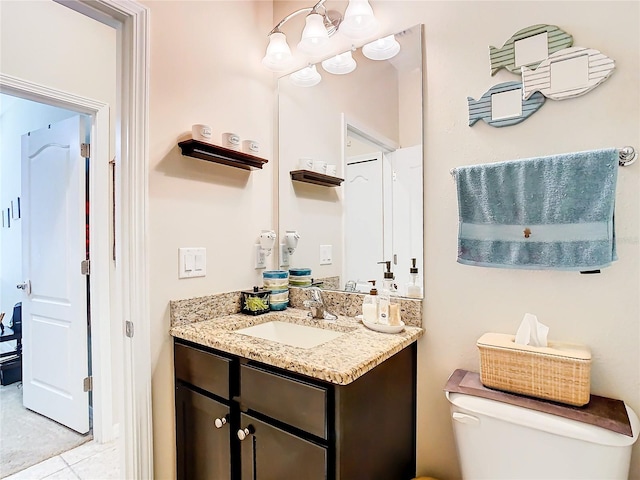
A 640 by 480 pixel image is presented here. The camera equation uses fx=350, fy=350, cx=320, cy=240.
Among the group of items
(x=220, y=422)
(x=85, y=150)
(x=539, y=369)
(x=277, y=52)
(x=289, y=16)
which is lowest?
(x=220, y=422)

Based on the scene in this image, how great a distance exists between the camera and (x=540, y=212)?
1067 mm

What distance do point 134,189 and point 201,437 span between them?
3.19ft

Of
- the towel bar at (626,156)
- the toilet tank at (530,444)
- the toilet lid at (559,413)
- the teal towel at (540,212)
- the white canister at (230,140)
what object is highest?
the white canister at (230,140)

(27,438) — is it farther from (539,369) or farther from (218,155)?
(539,369)

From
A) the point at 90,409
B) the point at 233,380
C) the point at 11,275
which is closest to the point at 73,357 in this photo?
the point at 90,409

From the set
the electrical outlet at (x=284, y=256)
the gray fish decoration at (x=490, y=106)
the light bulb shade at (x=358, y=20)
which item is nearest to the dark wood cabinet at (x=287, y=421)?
the electrical outlet at (x=284, y=256)

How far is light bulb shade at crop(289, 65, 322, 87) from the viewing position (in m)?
1.73

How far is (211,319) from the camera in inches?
60.2

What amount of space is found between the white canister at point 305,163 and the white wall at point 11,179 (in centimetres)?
244

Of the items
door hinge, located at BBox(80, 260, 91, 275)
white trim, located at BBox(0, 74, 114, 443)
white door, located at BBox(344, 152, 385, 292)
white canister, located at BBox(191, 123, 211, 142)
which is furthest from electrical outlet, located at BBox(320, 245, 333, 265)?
door hinge, located at BBox(80, 260, 91, 275)

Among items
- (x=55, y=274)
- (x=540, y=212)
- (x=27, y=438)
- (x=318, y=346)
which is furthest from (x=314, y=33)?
(x=27, y=438)

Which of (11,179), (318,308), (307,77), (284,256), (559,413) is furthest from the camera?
(11,179)

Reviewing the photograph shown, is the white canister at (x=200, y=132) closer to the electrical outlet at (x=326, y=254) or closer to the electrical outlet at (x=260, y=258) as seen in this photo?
the electrical outlet at (x=260, y=258)

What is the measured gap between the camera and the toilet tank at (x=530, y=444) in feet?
2.91
